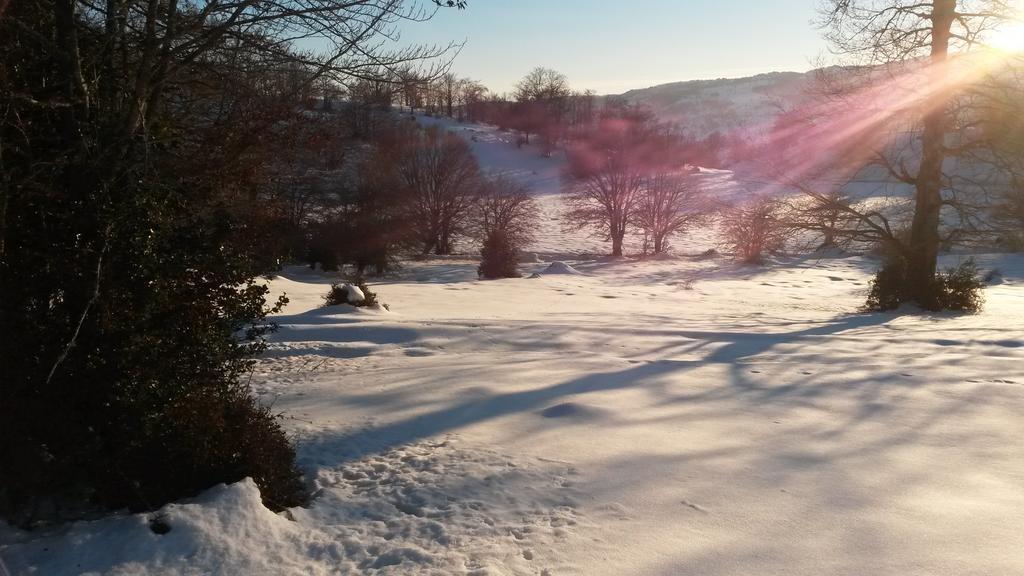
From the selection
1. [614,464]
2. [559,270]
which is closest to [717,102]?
[559,270]

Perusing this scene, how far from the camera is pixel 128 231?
3.76m

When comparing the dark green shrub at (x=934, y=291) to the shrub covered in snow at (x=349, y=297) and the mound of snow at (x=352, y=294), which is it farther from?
the mound of snow at (x=352, y=294)

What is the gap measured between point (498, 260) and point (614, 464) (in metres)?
23.8

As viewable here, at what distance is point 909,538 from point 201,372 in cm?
392

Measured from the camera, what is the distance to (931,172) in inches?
594

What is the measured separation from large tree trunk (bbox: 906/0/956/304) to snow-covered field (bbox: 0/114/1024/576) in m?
5.97

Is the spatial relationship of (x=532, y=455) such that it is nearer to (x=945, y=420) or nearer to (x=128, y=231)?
(x=128, y=231)

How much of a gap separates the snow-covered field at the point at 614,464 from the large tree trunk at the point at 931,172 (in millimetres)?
5967

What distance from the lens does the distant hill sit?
120m

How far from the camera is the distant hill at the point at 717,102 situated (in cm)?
11956

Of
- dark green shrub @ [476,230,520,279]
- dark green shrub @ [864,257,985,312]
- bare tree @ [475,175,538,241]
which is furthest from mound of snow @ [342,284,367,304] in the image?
bare tree @ [475,175,538,241]

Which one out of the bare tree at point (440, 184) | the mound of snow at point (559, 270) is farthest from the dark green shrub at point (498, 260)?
the bare tree at point (440, 184)

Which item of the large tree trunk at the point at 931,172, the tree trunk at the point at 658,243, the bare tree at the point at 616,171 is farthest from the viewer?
the tree trunk at the point at 658,243

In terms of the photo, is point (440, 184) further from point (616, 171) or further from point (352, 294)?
point (352, 294)
